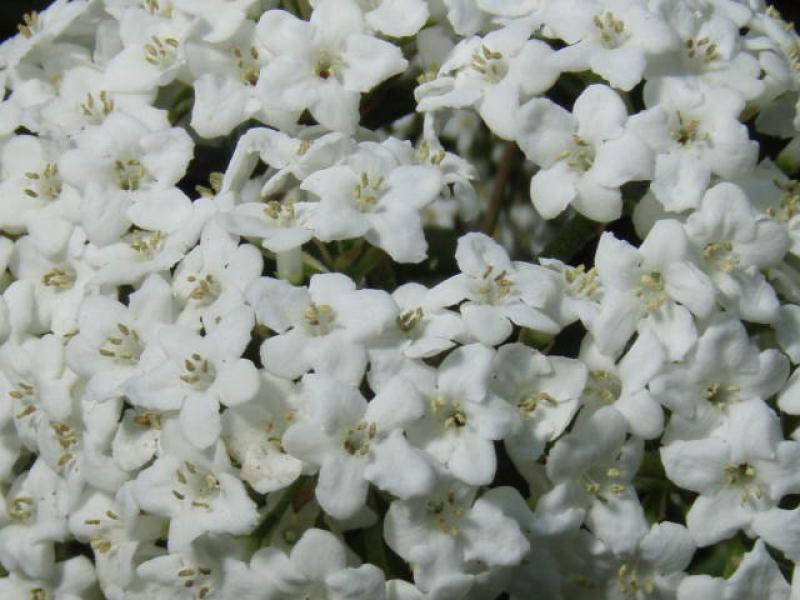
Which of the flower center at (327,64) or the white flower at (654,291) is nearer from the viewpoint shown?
the white flower at (654,291)

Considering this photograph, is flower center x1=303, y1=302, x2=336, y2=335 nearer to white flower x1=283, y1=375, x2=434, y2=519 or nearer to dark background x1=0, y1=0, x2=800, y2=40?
white flower x1=283, y1=375, x2=434, y2=519

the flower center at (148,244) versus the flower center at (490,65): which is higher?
the flower center at (490,65)

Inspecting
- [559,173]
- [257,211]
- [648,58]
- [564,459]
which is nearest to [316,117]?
[257,211]

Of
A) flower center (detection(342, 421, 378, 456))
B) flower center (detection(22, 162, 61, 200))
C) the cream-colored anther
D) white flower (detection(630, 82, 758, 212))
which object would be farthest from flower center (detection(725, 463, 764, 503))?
the cream-colored anther

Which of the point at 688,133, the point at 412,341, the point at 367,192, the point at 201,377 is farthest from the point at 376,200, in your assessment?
the point at 688,133

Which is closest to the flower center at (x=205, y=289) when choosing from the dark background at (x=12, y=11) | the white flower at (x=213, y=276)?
the white flower at (x=213, y=276)

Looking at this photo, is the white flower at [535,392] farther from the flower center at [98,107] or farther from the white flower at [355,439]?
the flower center at [98,107]

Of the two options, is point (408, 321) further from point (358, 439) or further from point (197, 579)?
point (197, 579)
